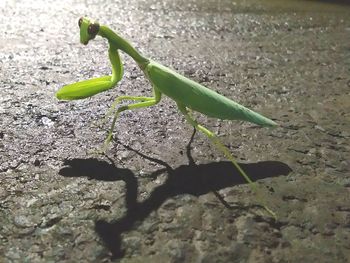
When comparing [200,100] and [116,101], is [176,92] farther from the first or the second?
[116,101]

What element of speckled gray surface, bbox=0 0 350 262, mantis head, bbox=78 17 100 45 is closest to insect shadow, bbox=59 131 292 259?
speckled gray surface, bbox=0 0 350 262

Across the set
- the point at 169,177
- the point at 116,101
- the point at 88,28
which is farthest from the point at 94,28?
the point at 169,177

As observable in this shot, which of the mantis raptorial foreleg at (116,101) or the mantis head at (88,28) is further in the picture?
the mantis raptorial foreleg at (116,101)

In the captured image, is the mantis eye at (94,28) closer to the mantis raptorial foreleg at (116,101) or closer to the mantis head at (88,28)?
the mantis head at (88,28)

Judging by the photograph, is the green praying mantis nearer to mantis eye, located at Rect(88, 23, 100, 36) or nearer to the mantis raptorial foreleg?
mantis eye, located at Rect(88, 23, 100, 36)

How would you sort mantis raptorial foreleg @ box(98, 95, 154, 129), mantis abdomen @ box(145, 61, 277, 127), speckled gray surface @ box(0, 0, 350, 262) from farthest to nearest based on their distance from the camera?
mantis raptorial foreleg @ box(98, 95, 154, 129) → mantis abdomen @ box(145, 61, 277, 127) → speckled gray surface @ box(0, 0, 350, 262)

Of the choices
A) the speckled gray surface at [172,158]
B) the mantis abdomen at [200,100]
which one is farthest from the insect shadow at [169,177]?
the mantis abdomen at [200,100]

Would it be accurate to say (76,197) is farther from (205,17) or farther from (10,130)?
(205,17)
